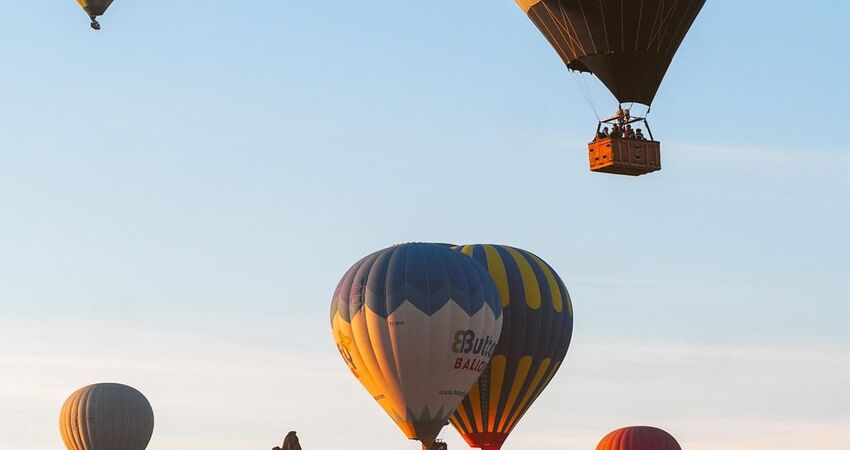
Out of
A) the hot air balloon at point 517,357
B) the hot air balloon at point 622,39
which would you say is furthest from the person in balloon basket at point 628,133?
the hot air balloon at point 517,357

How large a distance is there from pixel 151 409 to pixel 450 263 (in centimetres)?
2995

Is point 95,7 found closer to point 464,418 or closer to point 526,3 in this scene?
point 526,3

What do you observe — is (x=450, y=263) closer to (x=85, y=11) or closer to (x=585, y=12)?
(x=585, y=12)

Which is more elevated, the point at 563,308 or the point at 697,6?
the point at 697,6

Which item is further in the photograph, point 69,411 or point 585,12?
point 69,411

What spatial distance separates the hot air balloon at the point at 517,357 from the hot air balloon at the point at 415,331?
2494mm

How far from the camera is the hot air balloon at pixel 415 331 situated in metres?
62.8

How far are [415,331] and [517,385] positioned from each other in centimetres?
541

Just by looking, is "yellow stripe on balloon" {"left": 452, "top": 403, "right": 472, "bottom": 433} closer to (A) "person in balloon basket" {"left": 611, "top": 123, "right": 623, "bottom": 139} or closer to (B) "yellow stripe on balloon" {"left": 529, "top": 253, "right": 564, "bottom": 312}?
(B) "yellow stripe on balloon" {"left": 529, "top": 253, "right": 564, "bottom": 312}

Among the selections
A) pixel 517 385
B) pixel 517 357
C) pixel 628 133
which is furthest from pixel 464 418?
pixel 628 133

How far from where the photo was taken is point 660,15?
61.1m

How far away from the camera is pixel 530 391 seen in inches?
2643

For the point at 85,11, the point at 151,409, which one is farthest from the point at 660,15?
the point at 151,409

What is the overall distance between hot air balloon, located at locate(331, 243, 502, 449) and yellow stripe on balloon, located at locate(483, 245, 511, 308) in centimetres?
286
